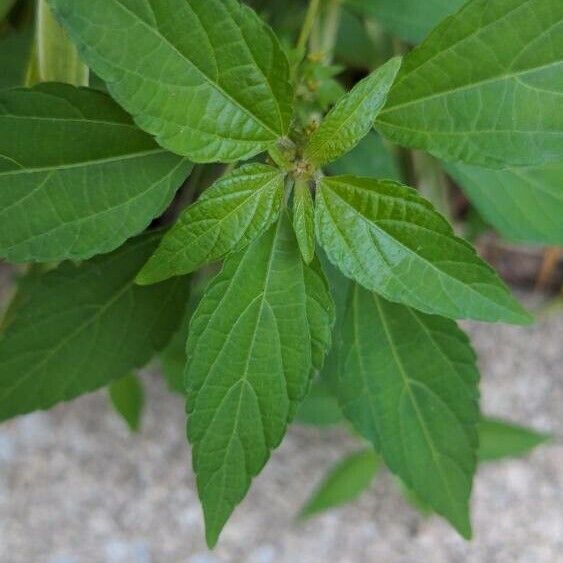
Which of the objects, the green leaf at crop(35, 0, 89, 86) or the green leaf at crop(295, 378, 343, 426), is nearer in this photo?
the green leaf at crop(35, 0, 89, 86)

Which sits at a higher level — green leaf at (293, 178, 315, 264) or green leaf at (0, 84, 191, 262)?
green leaf at (0, 84, 191, 262)

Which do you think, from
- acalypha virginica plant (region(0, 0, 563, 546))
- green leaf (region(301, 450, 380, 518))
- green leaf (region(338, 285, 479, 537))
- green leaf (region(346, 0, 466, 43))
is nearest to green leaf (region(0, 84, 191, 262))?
acalypha virginica plant (region(0, 0, 563, 546))

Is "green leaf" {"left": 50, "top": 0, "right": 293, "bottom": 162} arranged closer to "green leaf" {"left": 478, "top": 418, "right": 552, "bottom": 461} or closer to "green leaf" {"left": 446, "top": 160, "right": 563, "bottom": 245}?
"green leaf" {"left": 446, "top": 160, "right": 563, "bottom": 245}

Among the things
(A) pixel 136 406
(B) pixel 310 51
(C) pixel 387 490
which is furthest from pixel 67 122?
(C) pixel 387 490

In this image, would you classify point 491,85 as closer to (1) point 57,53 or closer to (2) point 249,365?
(2) point 249,365

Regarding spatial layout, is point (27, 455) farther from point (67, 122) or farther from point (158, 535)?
point (67, 122)
